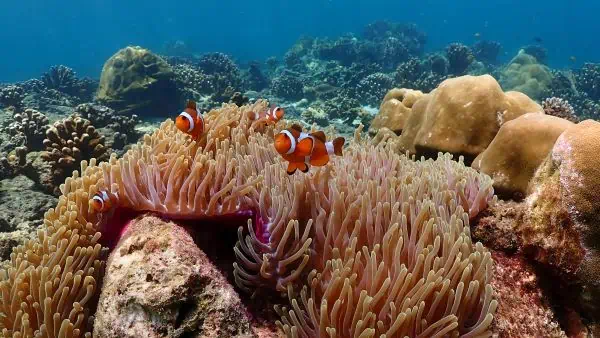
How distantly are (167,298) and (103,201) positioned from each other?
879 millimetres

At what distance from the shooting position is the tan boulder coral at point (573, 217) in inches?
95.3

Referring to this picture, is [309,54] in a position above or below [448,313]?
above

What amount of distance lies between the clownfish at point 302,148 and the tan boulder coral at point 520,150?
5.97ft

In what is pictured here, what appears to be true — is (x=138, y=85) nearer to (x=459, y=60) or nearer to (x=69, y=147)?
(x=69, y=147)

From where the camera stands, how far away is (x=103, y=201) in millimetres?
2482

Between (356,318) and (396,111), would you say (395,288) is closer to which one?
(356,318)

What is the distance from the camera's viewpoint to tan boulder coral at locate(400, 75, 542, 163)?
4297 millimetres

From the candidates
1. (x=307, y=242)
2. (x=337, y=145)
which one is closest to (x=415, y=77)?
(x=337, y=145)

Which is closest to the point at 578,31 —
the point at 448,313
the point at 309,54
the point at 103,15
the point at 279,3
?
the point at 279,3

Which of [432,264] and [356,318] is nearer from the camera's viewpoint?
[356,318]

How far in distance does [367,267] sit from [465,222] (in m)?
0.83

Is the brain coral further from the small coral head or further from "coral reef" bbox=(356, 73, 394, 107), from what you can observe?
"coral reef" bbox=(356, 73, 394, 107)

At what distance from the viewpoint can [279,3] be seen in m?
94.1

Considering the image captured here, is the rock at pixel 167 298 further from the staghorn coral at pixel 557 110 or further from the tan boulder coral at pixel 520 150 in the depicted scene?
the staghorn coral at pixel 557 110
